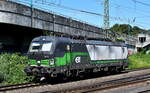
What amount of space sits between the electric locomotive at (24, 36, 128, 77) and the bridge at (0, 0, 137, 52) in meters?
1.16

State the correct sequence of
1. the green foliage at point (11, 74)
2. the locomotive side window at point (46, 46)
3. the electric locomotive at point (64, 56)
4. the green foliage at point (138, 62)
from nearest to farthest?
1. the electric locomotive at point (64, 56)
2. the locomotive side window at point (46, 46)
3. the green foliage at point (11, 74)
4. the green foliage at point (138, 62)

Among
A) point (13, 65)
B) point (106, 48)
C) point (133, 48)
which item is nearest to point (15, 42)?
point (13, 65)

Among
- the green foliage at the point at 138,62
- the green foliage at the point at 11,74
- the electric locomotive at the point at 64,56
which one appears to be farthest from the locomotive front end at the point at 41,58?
the green foliage at the point at 138,62

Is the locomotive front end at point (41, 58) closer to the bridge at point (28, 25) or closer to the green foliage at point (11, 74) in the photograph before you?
the green foliage at point (11, 74)

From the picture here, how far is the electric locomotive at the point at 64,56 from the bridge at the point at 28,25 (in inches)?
45.6

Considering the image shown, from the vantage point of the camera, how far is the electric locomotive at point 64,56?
16.7 meters

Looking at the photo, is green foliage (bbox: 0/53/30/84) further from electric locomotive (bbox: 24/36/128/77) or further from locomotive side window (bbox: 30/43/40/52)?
locomotive side window (bbox: 30/43/40/52)

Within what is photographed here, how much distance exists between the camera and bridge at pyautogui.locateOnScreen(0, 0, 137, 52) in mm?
22625

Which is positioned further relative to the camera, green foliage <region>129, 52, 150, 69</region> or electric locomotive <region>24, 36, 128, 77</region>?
green foliage <region>129, 52, 150, 69</region>

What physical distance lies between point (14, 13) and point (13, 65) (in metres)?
4.90

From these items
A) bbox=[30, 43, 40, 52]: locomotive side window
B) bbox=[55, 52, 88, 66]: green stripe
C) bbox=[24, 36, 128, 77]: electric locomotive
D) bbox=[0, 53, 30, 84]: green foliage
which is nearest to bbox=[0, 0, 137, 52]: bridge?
bbox=[24, 36, 128, 77]: electric locomotive

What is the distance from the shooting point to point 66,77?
18391 millimetres

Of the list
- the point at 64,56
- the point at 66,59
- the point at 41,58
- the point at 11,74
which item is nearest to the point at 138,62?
the point at 66,59

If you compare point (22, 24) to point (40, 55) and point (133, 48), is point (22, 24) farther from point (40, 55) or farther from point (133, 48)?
point (133, 48)
